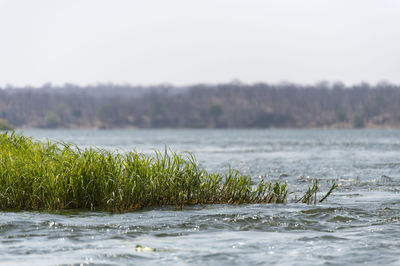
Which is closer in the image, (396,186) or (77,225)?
(77,225)

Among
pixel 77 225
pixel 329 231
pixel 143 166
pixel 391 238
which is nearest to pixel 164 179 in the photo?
pixel 143 166

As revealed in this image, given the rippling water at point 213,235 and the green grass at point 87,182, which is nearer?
the rippling water at point 213,235

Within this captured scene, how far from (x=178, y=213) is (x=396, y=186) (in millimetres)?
11656

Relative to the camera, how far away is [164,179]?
46.2ft

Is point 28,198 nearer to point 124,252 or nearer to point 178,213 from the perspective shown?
point 178,213

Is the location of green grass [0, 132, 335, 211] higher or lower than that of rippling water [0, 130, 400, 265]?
higher

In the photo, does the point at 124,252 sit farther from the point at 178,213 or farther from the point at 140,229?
the point at 178,213

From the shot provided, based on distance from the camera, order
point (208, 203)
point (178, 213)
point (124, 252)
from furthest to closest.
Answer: point (208, 203) → point (178, 213) → point (124, 252)

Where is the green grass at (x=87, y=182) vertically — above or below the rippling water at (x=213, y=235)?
above

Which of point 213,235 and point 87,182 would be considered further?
point 87,182

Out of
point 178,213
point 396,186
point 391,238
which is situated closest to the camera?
point 391,238

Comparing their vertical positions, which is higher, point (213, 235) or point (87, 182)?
point (87, 182)

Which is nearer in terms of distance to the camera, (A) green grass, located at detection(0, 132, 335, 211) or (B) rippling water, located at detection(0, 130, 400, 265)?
(B) rippling water, located at detection(0, 130, 400, 265)

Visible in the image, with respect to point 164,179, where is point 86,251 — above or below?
below
